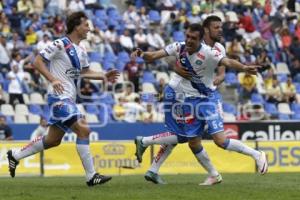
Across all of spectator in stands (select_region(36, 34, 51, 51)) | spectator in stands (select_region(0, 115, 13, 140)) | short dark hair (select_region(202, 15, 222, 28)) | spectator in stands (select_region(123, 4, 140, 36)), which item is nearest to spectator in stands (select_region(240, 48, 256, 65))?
spectator in stands (select_region(123, 4, 140, 36))

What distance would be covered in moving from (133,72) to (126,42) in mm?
2244

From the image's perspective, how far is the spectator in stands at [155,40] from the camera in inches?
1270

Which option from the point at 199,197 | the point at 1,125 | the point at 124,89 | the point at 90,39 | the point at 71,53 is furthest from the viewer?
the point at 90,39

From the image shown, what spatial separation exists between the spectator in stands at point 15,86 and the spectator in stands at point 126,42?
526 cm

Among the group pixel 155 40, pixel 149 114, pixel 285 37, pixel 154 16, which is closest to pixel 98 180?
pixel 149 114

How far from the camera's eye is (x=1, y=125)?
25.3 metres

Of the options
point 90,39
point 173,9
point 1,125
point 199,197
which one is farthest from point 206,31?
point 173,9

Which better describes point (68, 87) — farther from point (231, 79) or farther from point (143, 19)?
point (143, 19)

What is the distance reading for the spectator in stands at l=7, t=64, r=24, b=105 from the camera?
88.7 feet

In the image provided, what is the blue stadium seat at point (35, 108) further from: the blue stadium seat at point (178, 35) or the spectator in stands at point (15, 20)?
the blue stadium seat at point (178, 35)

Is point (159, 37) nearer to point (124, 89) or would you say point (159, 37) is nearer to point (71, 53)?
point (124, 89)

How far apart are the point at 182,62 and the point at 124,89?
13674 millimetres

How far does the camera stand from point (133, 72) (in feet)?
97.7

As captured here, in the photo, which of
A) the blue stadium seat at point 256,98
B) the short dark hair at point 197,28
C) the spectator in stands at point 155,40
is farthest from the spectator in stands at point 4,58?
the short dark hair at point 197,28
